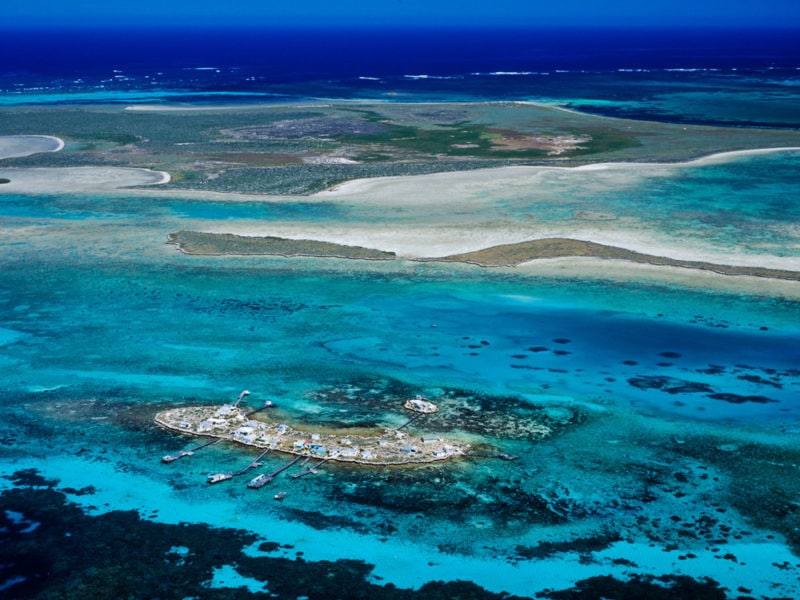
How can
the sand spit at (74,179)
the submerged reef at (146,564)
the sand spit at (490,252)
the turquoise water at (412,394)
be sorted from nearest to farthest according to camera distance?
1. the submerged reef at (146,564)
2. the turquoise water at (412,394)
3. the sand spit at (490,252)
4. the sand spit at (74,179)

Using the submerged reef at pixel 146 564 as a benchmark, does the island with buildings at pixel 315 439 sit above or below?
above

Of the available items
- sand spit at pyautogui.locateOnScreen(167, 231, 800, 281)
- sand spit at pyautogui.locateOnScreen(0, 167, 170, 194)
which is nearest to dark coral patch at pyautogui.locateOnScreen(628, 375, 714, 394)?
sand spit at pyautogui.locateOnScreen(167, 231, 800, 281)

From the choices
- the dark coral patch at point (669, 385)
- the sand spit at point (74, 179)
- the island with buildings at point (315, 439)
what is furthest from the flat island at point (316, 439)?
the sand spit at point (74, 179)

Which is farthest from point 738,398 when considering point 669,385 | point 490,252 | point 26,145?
point 26,145

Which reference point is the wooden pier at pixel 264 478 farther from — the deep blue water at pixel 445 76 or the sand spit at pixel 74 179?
the deep blue water at pixel 445 76

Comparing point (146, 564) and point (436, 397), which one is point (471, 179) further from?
point (146, 564)

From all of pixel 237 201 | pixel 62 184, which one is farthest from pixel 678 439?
pixel 62 184
